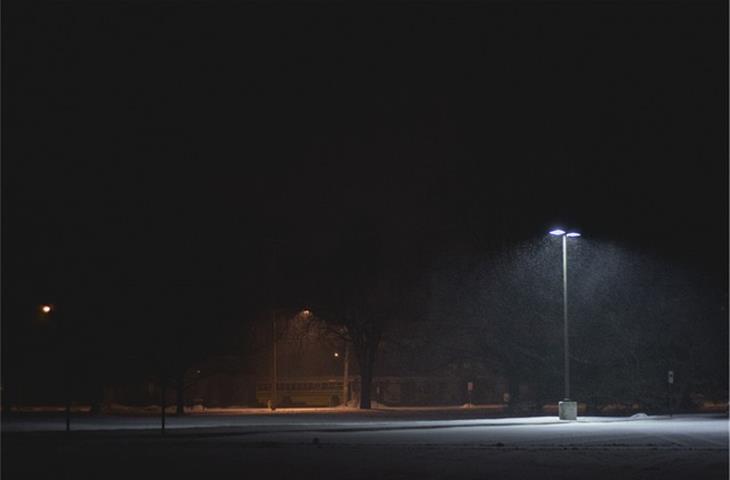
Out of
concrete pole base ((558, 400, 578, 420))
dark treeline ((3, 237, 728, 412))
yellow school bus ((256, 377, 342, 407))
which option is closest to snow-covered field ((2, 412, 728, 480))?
concrete pole base ((558, 400, 578, 420))

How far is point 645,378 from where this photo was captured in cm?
6281

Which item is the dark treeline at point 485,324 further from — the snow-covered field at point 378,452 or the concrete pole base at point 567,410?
the snow-covered field at point 378,452

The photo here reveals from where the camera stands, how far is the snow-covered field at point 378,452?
21844 millimetres

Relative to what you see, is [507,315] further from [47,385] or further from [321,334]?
[47,385]

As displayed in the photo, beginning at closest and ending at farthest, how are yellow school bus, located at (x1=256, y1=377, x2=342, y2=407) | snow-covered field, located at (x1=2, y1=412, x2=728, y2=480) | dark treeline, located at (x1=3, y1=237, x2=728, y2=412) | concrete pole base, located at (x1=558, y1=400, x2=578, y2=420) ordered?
snow-covered field, located at (x1=2, y1=412, x2=728, y2=480) < concrete pole base, located at (x1=558, y1=400, x2=578, y2=420) < dark treeline, located at (x1=3, y1=237, x2=728, y2=412) < yellow school bus, located at (x1=256, y1=377, x2=342, y2=407)

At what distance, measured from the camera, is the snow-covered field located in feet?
71.7

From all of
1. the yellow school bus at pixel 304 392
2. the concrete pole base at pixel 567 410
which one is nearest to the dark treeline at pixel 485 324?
the yellow school bus at pixel 304 392

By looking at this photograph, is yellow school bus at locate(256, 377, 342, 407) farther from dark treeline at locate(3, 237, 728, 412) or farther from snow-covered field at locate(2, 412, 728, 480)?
snow-covered field at locate(2, 412, 728, 480)

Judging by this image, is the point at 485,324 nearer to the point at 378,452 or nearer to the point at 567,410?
the point at 567,410

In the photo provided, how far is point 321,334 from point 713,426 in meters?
33.7

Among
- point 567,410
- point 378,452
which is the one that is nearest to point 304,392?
point 567,410

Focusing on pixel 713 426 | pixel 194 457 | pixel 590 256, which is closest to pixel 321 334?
pixel 590 256

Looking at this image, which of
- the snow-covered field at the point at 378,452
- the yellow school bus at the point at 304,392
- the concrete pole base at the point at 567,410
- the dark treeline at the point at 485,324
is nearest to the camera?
the snow-covered field at the point at 378,452

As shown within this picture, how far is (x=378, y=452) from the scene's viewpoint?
2777 centimetres
